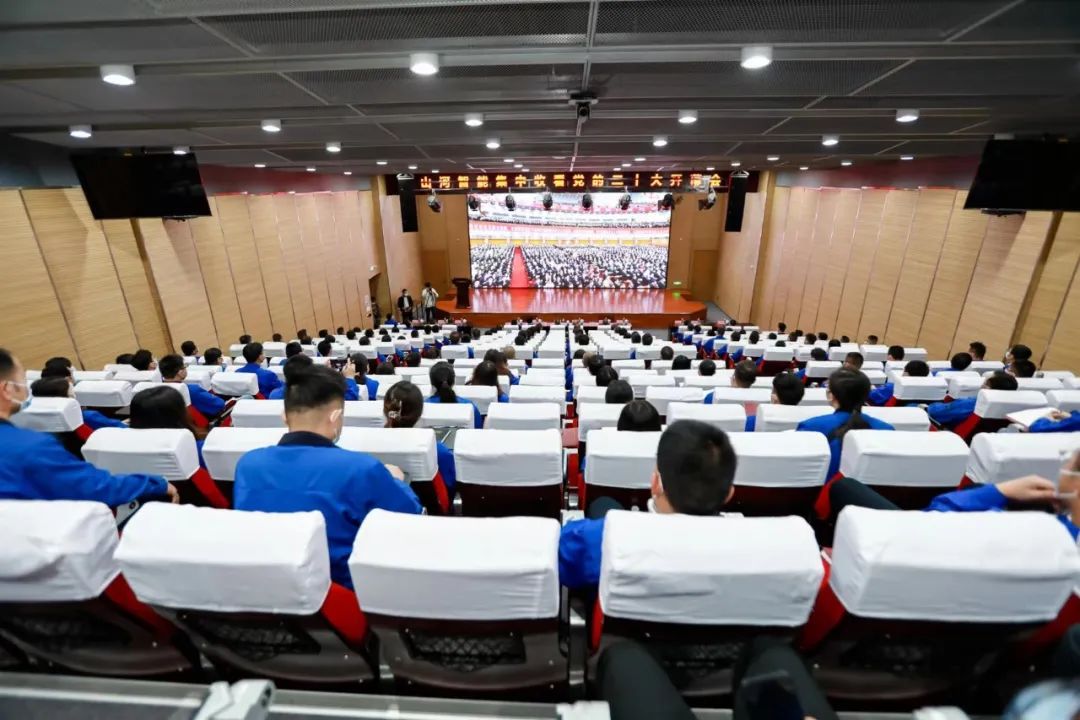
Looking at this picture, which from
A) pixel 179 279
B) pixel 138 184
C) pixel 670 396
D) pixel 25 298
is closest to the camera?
pixel 670 396

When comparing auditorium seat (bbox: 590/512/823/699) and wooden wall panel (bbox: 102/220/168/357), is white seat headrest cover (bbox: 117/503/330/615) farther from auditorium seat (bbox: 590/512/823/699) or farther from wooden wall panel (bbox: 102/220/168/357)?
wooden wall panel (bbox: 102/220/168/357)

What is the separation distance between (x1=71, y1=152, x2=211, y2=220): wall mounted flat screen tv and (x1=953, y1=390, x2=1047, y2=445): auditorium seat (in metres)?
9.97

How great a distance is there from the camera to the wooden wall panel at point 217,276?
10.1 metres

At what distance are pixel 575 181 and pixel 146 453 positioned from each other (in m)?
12.4

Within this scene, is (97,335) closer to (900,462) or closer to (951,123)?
(900,462)

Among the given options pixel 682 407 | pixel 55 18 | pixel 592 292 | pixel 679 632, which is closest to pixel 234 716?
pixel 679 632

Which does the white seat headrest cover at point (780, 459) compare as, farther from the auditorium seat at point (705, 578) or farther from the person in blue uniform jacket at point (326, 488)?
the person in blue uniform jacket at point (326, 488)

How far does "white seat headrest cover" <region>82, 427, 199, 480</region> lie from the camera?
2.57 metres

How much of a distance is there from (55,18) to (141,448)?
253cm

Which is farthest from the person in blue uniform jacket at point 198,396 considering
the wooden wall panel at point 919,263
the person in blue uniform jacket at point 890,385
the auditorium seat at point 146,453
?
the wooden wall panel at point 919,263

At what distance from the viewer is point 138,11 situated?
8.86 feet

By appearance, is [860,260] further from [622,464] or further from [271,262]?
[271,262]

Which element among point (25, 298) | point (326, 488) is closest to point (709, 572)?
point (326, 488)

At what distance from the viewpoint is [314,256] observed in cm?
1381
